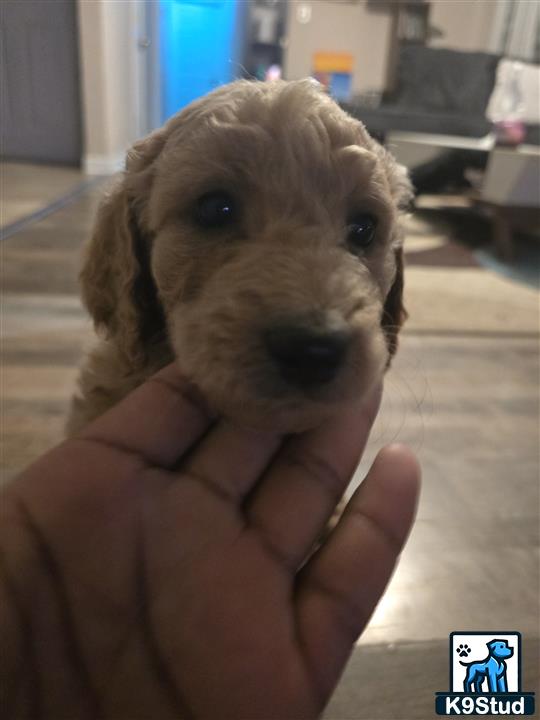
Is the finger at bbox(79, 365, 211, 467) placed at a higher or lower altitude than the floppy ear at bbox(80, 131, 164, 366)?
lower

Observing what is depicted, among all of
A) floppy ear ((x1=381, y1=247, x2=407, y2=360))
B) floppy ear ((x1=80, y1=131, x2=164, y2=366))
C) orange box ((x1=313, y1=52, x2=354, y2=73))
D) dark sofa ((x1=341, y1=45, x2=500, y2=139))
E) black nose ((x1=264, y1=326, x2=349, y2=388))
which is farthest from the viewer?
dark sofa ((x1=341, y1=45, x2=500, y2=139))

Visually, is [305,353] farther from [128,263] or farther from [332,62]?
[332,62]

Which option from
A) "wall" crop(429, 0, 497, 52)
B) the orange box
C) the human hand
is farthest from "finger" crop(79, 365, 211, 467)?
"wall" crop(429, 0, 497, 52)

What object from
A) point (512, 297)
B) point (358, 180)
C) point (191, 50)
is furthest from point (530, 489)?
point (512, 297)

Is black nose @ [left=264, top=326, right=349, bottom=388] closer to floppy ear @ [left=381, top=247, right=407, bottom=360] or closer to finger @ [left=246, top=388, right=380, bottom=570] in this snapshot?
finger @ [left=246, top=388, right=380, bottom=570]

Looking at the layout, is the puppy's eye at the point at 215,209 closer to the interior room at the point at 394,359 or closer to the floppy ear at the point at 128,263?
the floppy ear at the point at 128,263

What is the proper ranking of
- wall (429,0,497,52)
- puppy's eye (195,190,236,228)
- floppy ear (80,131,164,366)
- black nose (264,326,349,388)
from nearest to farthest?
black nose (264,326,349,388)
puppy's eye (195,190,236,228)
floppy ear (80,131,164,366)
wall (429,0,497,52)

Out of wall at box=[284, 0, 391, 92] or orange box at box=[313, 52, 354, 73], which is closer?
wall at box=[284, 0, 391, 92]

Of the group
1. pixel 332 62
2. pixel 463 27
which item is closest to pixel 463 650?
pixel 332 62

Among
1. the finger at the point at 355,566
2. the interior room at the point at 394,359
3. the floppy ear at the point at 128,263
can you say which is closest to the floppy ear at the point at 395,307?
the interior room at the point at 394,359
